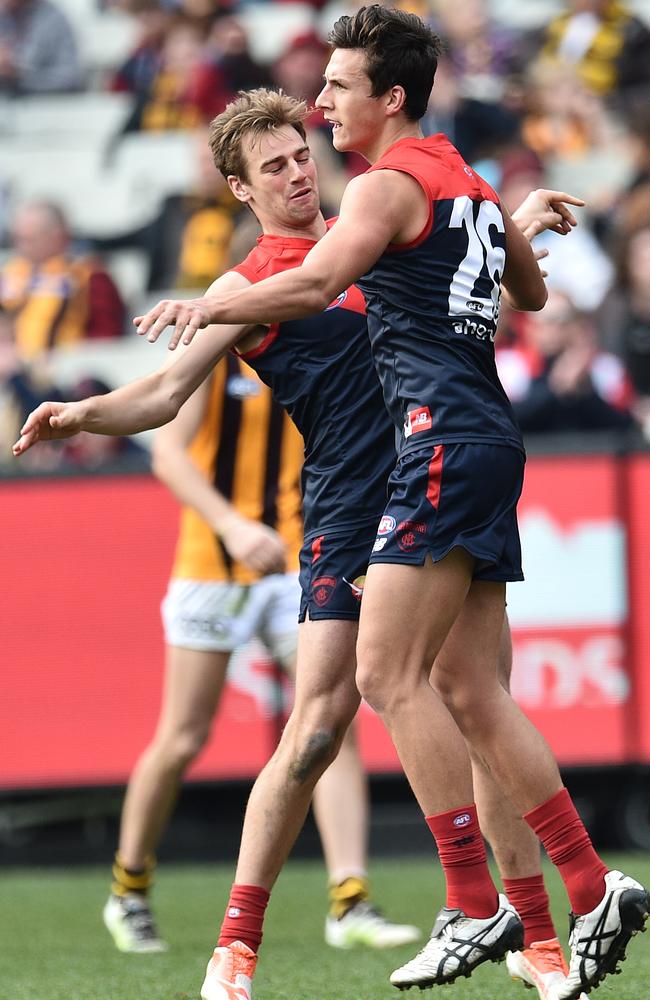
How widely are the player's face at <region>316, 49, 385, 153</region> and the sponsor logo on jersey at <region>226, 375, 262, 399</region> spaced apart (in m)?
2.01

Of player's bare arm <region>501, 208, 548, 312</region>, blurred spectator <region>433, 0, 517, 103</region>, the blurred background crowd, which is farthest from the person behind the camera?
blurred spectator <region>433, 0, 517, 103</region>

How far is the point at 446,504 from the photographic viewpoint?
3.54 m

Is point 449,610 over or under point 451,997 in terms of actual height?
over

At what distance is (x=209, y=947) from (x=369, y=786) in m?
2.35

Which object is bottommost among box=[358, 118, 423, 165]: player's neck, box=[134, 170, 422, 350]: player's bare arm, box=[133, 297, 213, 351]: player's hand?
box=[133, 297, 213, 351]: player's hand

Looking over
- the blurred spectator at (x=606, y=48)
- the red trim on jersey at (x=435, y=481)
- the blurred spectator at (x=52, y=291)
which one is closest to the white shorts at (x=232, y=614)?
the red trim on jersey at (x=435, y=481)

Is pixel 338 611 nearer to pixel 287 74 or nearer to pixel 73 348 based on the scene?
pixel 73 348

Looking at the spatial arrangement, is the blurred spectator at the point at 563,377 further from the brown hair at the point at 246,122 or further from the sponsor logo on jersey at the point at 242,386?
the brown hair at the point at 246,122

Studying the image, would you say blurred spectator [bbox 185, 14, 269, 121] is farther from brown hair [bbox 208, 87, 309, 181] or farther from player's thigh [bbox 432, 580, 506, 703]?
player's thigh [bbox 432, 580, 506, 703]

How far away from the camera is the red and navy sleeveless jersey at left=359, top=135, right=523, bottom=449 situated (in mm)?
3574

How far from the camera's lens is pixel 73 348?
10148 millimetres

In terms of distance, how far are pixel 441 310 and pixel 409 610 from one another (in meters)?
0.68

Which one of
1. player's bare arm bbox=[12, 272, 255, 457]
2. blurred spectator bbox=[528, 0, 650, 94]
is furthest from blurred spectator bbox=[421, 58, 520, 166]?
player's bare arm bbox=[12, 272, 255, 457]

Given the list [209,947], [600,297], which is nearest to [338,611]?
[209,947]
